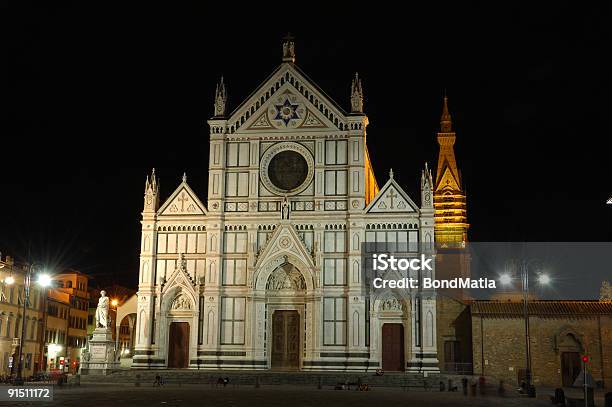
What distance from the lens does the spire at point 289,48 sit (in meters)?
48.8

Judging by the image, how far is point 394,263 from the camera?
45250mm

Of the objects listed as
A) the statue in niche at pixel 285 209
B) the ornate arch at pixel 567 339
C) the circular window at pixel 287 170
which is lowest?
the ornate arch at pixel 567 339

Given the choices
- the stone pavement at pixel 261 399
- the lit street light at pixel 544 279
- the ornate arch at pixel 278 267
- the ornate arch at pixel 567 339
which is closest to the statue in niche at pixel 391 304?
the ornate arch at pixel 278 267

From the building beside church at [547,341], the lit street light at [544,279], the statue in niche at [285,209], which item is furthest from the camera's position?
the lit street light at [544,279]

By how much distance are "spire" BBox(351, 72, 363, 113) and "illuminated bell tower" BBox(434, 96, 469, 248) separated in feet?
79.4

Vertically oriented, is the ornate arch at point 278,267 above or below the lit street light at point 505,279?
below

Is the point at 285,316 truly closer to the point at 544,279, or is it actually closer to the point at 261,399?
the point at 261,399

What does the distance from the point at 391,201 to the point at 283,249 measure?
7.06m

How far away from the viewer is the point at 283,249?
4603 centimetres

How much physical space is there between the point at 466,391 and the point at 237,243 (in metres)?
17.2

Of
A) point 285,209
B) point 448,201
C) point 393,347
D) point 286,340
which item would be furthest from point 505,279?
point 285,209

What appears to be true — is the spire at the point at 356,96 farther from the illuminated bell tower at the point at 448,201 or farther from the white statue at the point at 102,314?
the illuminated bell tower at the point at 448,201

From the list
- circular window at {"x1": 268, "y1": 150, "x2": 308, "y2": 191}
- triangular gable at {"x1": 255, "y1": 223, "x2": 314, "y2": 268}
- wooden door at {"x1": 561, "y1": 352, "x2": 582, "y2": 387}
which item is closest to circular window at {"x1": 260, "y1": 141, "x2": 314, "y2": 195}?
circular window at {"x1": 268, "y1": 150, "x2": 308, "y2": 191}

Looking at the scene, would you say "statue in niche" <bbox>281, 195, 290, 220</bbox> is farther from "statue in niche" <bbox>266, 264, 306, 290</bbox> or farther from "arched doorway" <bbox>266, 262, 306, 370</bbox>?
"statue in niche" <bbox>266, 264, 306, 290</bbox>
